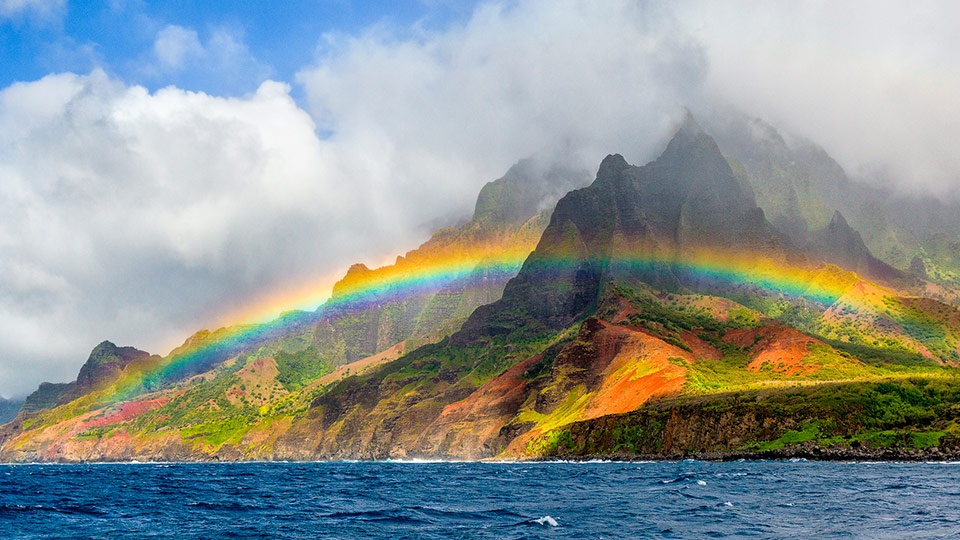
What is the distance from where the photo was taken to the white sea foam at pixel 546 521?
60.2 meters

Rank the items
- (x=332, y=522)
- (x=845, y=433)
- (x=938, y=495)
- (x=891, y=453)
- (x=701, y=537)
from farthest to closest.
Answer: (x=845, y=433) → (x=891, y=453) → (x=938, y=495) → (x=332, y=522) → (x=701, y=537)

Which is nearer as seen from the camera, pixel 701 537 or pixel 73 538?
pixel 701 537

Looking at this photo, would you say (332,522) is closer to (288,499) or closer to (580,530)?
(580,530)

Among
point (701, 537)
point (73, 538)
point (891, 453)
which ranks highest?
point (73, 538)

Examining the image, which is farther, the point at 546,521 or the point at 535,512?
the point at 535,512

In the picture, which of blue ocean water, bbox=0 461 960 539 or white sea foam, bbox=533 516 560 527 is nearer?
blue ocean water, bbox=0 461 960 539

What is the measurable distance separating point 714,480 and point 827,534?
60.5 metres

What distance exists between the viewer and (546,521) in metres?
61.9

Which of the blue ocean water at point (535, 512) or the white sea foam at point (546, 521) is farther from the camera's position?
the white sea foam at point (546, 521)

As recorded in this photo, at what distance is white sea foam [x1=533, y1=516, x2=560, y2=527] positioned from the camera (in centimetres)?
6016

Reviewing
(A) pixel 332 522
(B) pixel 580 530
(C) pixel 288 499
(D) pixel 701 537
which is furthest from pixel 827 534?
(C) pixel 288 499

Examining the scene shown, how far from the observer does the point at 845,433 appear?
183 meters

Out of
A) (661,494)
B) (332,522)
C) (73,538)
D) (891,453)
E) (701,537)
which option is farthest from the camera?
(891,453)

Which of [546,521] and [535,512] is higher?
[546,521]
